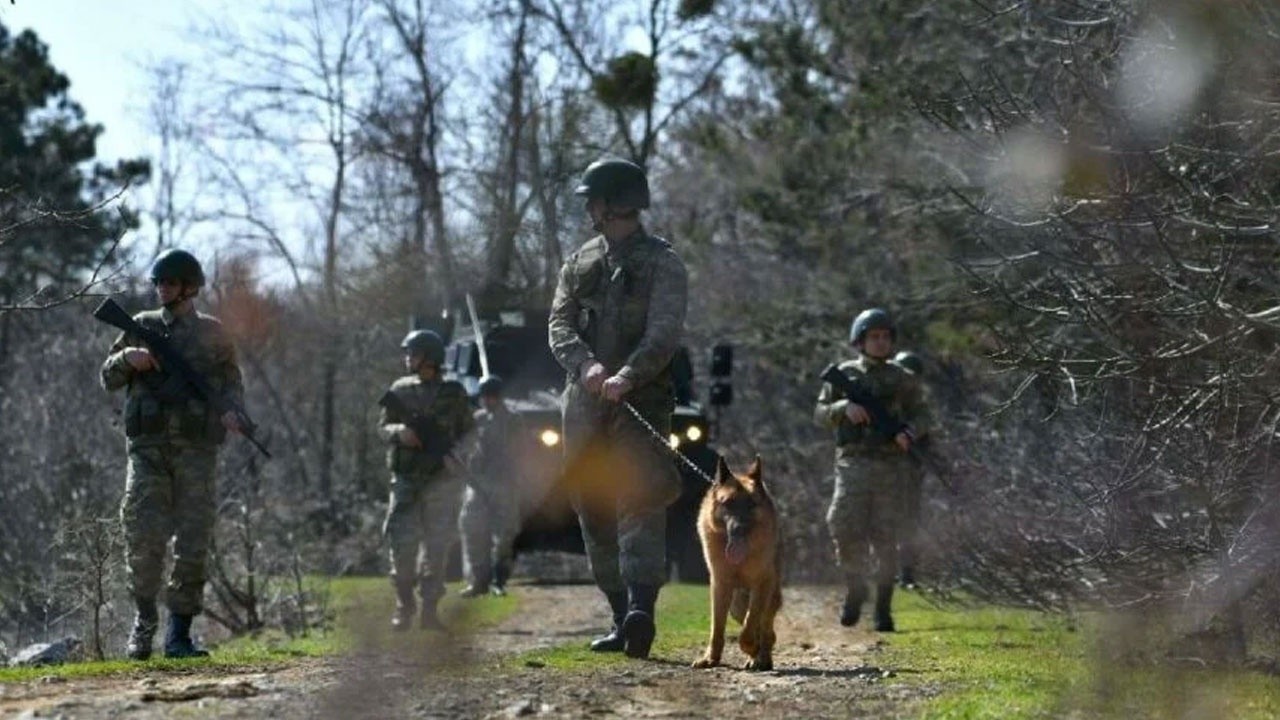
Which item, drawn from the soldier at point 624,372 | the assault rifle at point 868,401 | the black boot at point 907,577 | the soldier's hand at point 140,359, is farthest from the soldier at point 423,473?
the black boot at point 907,577

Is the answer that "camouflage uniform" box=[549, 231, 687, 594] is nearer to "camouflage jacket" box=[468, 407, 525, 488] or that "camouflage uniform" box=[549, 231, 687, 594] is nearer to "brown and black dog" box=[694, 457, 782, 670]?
"brown and black dog" box=[694, 457, 782, 670]

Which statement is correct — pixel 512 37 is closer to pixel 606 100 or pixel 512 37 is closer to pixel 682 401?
pixel 606 100

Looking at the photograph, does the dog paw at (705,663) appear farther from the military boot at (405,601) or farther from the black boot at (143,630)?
the military boot at (405,601)

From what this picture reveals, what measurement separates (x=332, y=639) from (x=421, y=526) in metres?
1.36

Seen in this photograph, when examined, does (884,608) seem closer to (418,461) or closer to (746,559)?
(418,461)

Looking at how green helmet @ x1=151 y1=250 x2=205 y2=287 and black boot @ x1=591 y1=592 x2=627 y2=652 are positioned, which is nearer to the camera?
black boot @ x1=591 y1=592 x2=627 y2=652

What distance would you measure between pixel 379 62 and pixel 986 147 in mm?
21970

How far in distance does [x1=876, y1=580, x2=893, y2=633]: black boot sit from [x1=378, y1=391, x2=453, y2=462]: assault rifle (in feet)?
11.2

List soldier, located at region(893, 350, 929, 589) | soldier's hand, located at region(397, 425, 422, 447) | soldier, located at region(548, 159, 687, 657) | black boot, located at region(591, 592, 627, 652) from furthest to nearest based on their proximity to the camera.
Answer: soldier's hand, located at region(397, 425, 422, 447) → soldier, located at region(893, 350, 929, 589) → black boot, located at region(591, 592, 627, 652) → soldier, located at region(548, 159, 687, 657)

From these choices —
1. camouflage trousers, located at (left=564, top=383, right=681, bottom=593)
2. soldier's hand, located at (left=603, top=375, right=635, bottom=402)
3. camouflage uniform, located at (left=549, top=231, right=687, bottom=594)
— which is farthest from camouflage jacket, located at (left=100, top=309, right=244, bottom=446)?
soldier's hand, located at (left=603, top=375, right=635, bottom=402)

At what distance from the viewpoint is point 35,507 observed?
82.6 ft

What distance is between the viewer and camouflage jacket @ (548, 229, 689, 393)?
11.4 metres

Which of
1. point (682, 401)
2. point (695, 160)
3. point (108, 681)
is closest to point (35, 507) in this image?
point (682, 401)

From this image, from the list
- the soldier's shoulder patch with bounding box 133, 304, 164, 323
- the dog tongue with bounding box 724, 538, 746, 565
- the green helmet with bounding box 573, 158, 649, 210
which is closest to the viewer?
the dog tongue with bounding box 724, 538, 746, 565
